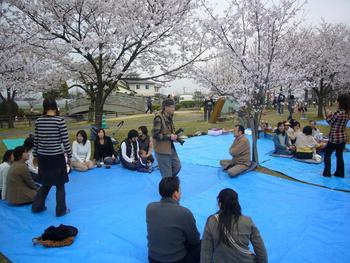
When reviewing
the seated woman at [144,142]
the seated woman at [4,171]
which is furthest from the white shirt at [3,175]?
the seated woman at [144,142]

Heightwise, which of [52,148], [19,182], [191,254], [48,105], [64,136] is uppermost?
[48,105]

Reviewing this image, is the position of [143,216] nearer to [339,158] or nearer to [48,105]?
[48,105]

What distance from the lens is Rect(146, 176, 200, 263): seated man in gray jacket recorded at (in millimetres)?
2629

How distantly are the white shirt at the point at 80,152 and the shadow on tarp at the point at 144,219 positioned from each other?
1.83ft

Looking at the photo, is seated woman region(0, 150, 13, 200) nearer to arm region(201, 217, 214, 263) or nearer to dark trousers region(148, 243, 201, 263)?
dark trousers region(148, 243, 201, 263)

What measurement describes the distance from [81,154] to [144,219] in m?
3.38

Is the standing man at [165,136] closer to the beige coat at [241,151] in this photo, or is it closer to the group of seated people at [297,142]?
the beige coat at [241,151]

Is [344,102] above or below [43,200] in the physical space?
above

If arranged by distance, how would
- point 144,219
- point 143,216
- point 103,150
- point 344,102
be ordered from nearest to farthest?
point 144,219 < point 143,216 < point 344,102 < point 103,150

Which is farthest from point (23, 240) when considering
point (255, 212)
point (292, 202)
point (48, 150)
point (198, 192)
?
point (292, 202)

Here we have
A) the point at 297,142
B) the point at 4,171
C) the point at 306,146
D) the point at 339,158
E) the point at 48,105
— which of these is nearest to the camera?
the point at 48,105

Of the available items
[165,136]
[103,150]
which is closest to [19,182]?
[165,136]

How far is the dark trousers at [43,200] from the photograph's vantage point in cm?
423

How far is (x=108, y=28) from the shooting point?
9055 millimetres
